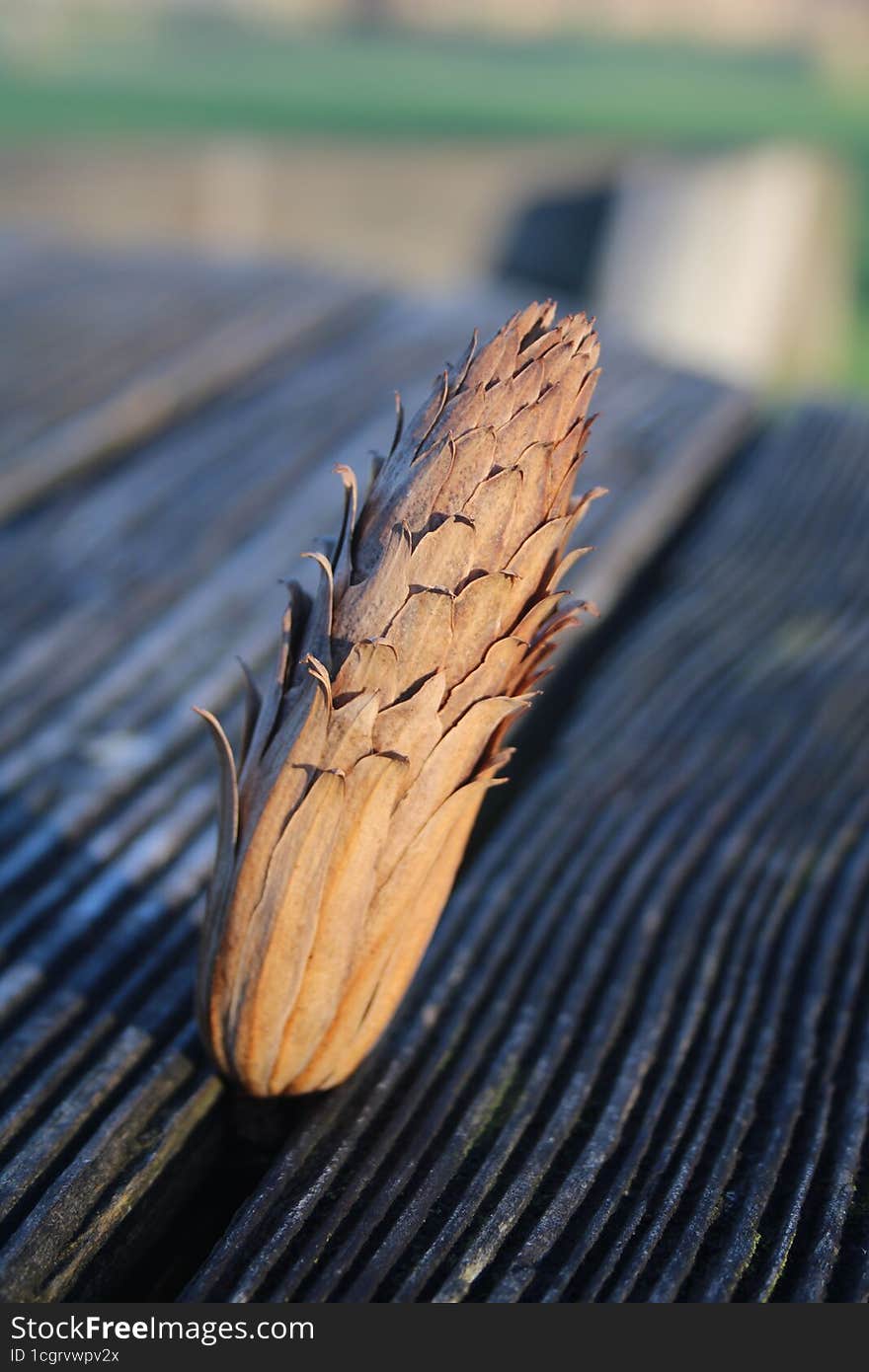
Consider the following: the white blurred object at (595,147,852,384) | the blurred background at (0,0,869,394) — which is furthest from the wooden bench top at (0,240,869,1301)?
the white blurred object at (595,147,852,384)

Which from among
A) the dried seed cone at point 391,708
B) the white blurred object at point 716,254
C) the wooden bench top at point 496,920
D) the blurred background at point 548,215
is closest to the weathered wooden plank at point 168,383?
the wooden bench top at point 496,920

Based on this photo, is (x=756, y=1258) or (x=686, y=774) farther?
(x=686, y=774)

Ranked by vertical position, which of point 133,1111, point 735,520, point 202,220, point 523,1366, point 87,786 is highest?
point 202,220

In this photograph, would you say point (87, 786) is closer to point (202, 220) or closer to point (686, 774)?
point (686, 774)

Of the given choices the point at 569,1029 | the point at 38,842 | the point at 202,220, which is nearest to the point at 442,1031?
the point at 569,1029

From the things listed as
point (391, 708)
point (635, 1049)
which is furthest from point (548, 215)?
point (391, 708)

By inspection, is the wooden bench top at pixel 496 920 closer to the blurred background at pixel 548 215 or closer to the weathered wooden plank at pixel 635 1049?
the weathered wooden plank at pixel 635 1049
